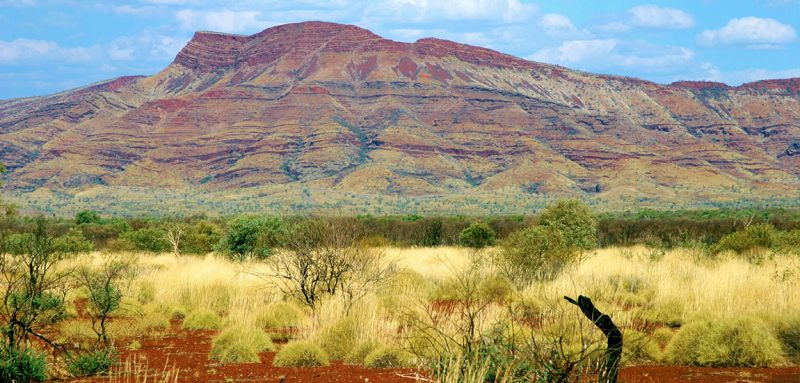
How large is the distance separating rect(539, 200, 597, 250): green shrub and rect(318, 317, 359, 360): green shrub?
16.4 metres

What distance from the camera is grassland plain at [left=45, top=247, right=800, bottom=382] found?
11141 mm

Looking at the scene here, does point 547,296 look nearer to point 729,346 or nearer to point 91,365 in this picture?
point 729,346

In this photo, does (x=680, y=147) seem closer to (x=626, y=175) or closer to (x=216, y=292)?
(x=626, y=175)

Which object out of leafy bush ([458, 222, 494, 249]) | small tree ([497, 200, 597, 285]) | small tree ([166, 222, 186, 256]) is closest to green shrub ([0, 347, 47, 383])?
small tree ([497, 200, 597, 285])

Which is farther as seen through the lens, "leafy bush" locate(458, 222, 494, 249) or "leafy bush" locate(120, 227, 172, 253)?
"leafy bush" locate(458, 222, 494, 249)

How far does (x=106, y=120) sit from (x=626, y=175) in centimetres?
12373

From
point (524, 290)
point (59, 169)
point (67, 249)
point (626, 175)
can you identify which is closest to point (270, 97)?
point (59, 169)

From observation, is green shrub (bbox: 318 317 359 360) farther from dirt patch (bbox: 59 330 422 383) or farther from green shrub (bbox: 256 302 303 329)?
green shrub (bbox: 256 302 303 329)

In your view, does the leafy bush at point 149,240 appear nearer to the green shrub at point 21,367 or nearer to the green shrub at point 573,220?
the green shrub at point 573,220

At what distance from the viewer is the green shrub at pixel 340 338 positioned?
12500 millimetres

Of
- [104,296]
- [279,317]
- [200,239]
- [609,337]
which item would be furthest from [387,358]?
[200,239]

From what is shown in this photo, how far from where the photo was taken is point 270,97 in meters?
198

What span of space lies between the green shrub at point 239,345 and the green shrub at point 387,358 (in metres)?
1.94

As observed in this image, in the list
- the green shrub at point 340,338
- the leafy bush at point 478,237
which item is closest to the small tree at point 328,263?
the green shrub at point 340,338
